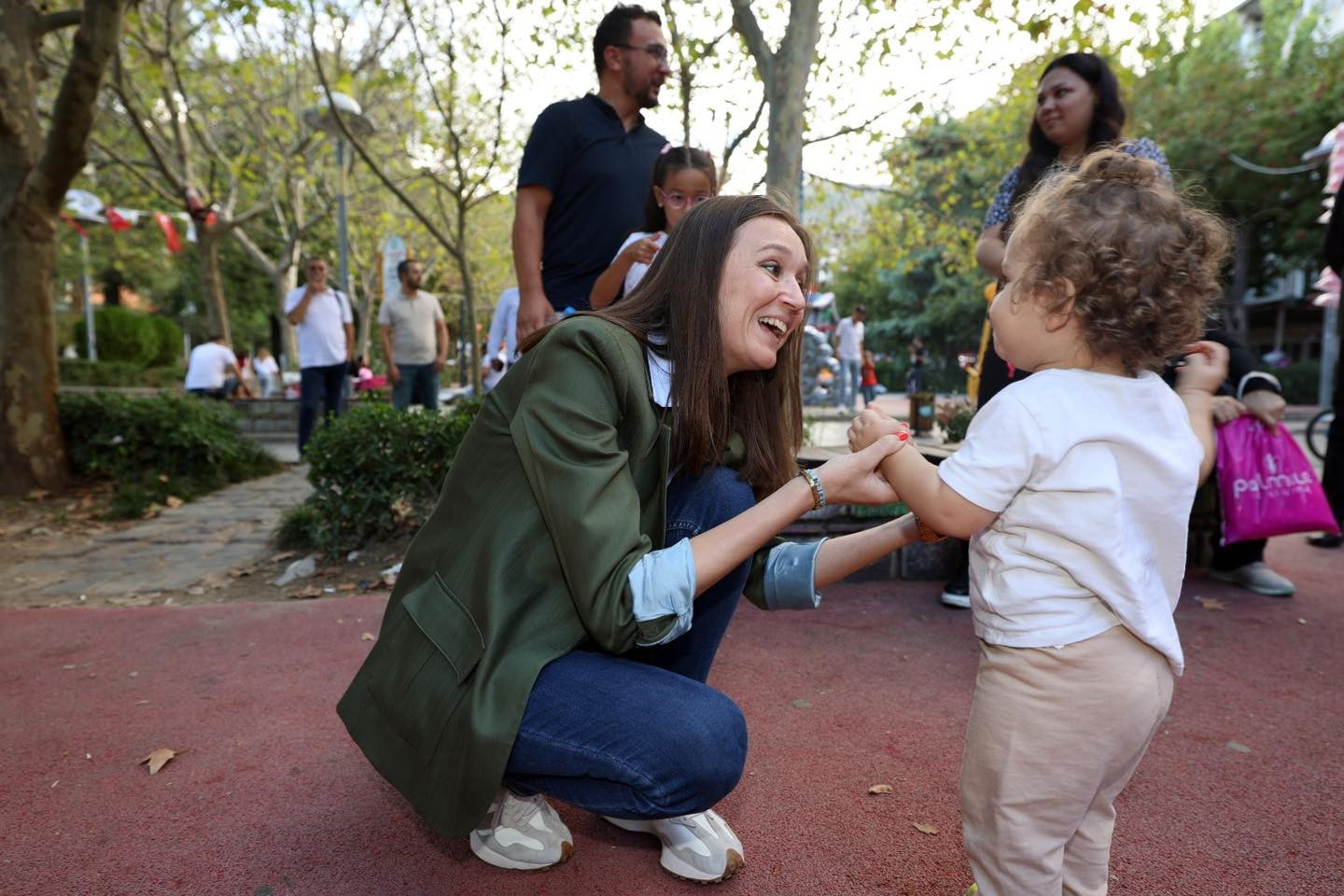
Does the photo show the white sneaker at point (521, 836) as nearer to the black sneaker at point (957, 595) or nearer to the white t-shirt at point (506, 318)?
the black sneaker at point (957, 595)

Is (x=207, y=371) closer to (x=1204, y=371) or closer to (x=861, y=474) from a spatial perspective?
(x=861, y=474)

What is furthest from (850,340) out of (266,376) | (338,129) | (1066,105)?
(1066,105)

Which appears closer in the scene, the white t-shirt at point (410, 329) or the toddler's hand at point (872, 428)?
the toddler's hand at point (872, 428)

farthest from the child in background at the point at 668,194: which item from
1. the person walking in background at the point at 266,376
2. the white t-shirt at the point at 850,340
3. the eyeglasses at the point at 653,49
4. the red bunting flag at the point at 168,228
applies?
the person walking in background at the point at 266,376

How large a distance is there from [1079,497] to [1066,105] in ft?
7.47

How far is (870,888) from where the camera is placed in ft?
6.20

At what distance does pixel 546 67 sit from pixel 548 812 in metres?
8.12

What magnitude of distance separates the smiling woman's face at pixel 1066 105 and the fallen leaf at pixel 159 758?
3.54 m

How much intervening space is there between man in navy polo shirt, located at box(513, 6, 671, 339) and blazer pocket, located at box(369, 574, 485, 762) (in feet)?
6.13

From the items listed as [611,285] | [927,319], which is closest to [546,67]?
[611,285]

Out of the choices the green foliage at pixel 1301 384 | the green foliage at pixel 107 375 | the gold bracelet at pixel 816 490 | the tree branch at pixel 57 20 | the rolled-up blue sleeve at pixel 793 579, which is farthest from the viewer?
the green foliage at pixel 107 375

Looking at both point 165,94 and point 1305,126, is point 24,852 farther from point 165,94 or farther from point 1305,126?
point 1305,126

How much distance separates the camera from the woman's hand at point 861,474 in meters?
1.63

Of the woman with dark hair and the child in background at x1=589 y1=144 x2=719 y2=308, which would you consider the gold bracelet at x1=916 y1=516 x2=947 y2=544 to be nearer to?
the woman with dark hair
